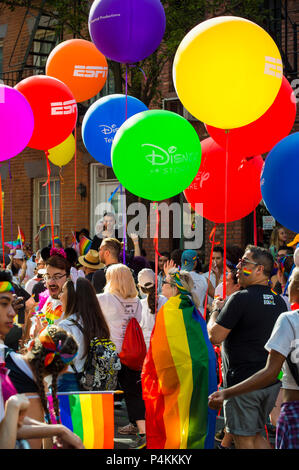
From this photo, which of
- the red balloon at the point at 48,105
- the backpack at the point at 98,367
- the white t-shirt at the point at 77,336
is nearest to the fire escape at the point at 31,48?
the red balloon at the point at 48,105

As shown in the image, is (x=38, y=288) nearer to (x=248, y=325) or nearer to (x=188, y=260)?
(x=188, y=260)

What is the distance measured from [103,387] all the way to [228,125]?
7.80 feet

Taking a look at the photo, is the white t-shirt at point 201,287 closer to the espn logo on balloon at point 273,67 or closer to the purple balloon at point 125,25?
the purple balloon at point 125,25

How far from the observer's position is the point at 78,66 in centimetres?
814

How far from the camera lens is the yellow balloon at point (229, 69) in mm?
5203

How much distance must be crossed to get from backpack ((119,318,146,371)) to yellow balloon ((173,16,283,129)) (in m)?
2.04

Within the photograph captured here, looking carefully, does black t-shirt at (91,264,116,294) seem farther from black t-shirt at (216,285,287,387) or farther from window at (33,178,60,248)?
window at (33,178,60,248)

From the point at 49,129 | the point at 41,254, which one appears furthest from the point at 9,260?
the point at 49,129

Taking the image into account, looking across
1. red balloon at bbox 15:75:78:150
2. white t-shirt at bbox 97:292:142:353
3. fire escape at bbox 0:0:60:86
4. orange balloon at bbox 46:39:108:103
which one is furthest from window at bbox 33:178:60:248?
white t-shirt at bbox 97:292:142:353

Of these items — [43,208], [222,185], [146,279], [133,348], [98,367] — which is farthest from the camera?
[43,208]

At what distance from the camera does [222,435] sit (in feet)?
19.9

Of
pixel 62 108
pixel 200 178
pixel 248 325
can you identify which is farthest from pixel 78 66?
pixel 248 325

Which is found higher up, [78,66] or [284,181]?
[78,66]

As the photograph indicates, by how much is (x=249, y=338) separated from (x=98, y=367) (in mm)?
1096
